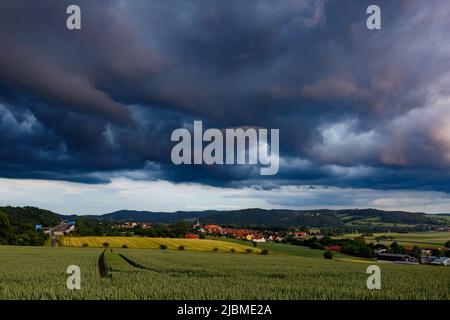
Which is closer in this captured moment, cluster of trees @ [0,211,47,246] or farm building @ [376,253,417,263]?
farm building @ [376,253,417,263]

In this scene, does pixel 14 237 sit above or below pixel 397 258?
above

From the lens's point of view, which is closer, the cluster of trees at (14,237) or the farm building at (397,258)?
the farm building at (397,258)

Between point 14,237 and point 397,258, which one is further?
point 14,237

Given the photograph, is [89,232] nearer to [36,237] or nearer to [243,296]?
[36,237]

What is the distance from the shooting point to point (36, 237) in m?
113

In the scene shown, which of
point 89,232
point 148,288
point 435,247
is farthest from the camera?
point 89,232

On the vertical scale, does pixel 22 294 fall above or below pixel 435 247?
above

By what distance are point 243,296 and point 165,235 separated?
12053cm
